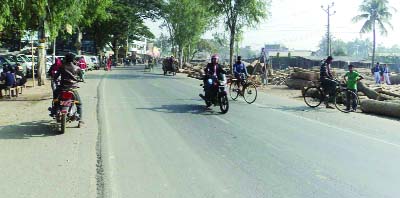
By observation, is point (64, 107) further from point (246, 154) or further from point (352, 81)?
point (352, 81)

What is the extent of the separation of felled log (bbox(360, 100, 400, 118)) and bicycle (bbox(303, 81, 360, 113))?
0.35m

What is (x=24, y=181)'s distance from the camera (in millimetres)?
6574

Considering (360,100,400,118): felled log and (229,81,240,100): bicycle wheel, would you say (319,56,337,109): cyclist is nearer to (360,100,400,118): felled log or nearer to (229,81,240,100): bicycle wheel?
(360,100,400,118): felled log

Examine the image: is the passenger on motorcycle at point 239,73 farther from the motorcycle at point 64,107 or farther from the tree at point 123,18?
the tree at point 123,18

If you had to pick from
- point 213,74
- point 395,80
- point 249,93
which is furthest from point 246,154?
point 395,80

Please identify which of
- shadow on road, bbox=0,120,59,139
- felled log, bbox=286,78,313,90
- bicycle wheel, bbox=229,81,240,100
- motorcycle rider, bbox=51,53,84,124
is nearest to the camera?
shadow on road, bbox=0,120,59,139

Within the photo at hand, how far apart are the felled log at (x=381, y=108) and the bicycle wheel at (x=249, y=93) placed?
4.00m

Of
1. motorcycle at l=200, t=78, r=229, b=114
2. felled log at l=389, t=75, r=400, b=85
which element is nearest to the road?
motorcycle at l=200, t=78, r=229, b=114

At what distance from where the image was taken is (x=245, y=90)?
62.0 ft

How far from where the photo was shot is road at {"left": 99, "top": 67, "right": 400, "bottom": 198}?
254 inches

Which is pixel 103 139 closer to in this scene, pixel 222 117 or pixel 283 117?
pixel 222 117

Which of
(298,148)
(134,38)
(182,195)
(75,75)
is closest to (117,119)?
(75,75)

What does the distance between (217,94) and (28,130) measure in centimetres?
598

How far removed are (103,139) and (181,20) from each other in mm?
64107
